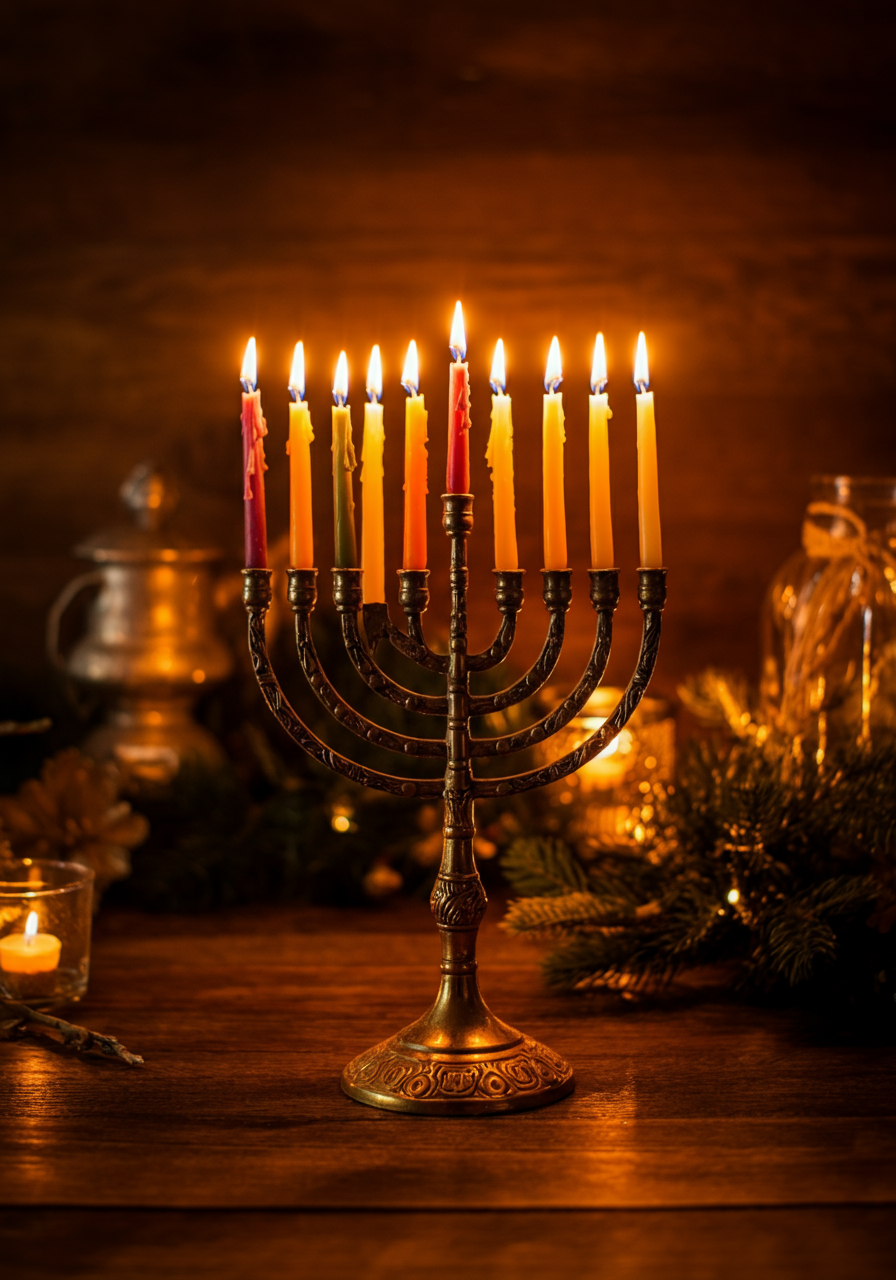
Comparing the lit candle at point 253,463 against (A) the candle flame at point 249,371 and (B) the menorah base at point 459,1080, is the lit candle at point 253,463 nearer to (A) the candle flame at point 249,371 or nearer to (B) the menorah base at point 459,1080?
(A) the candle flame at point 249,371

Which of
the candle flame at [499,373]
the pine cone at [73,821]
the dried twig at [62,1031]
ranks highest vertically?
the candle flame at [499,373]

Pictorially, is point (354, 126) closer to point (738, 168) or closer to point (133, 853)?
point (738, 168)

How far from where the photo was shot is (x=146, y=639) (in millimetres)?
1297

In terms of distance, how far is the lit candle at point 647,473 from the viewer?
2.41 feet

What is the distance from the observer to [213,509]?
56.4 inches

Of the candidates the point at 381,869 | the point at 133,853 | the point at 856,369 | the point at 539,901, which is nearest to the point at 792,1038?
the point at 539,901

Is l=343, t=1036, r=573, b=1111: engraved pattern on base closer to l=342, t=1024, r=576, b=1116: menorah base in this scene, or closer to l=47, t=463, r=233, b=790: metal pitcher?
l=342, t=1024, r=576, b=1116: menorah base

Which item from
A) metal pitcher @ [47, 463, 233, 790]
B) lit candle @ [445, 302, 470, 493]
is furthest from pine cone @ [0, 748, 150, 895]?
lit candle @ [445, 302, 470, 493]

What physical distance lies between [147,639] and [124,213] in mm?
457

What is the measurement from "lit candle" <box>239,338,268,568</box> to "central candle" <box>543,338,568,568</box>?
15cm

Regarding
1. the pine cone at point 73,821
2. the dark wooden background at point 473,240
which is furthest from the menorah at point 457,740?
the dark wooden background at point 473,240

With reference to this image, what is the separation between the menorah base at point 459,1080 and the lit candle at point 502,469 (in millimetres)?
263

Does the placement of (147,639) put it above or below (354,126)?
below

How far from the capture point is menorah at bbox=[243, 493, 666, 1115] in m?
0.74
